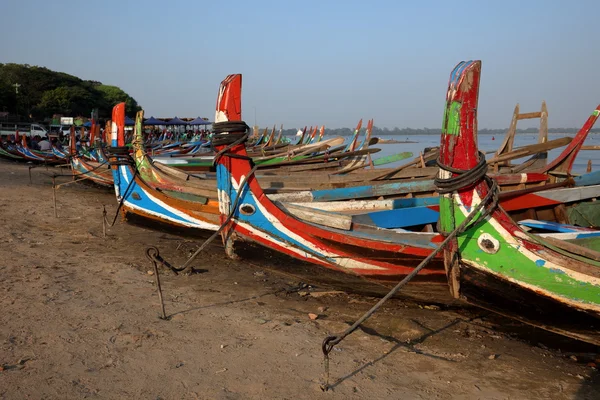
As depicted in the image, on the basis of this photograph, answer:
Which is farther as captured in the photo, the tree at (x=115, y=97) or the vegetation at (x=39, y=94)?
the tree at (x=115, y=97)

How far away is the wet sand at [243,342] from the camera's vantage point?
10.6ft

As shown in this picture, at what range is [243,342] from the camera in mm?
3902

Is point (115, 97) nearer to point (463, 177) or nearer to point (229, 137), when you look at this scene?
point (229, 137)

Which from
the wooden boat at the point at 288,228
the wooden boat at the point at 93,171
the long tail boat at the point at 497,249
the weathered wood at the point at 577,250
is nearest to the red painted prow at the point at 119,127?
the wooden boat at the point at 288,228

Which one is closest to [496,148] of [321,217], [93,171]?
[93,171]

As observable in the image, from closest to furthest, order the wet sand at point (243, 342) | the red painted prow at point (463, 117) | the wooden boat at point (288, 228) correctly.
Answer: the wet sand at point (243, 342) < the red painted prow at point (463, 117) < the wooden boat at point (288, 228)

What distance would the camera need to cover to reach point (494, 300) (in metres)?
4.00

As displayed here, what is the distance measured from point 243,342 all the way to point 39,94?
A: 53.0 metres

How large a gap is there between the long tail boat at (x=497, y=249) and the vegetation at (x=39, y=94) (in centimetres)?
4862

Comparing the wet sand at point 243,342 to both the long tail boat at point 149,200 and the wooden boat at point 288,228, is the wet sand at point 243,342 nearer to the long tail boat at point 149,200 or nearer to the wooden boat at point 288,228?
Result: the wooden boat at point 288,228

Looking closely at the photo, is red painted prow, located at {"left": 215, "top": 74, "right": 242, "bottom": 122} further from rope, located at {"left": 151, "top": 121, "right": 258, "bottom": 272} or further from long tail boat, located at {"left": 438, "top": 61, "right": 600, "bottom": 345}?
long tail boat, located at {"left": 438, "top": 61, "right": 600, "bottom": 345}

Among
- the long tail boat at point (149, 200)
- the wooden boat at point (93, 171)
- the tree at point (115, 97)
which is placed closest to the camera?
the long tail boat at point (149, 200)

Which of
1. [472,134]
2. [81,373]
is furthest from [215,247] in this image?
[472,134]

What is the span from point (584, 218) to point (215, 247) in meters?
4.64
